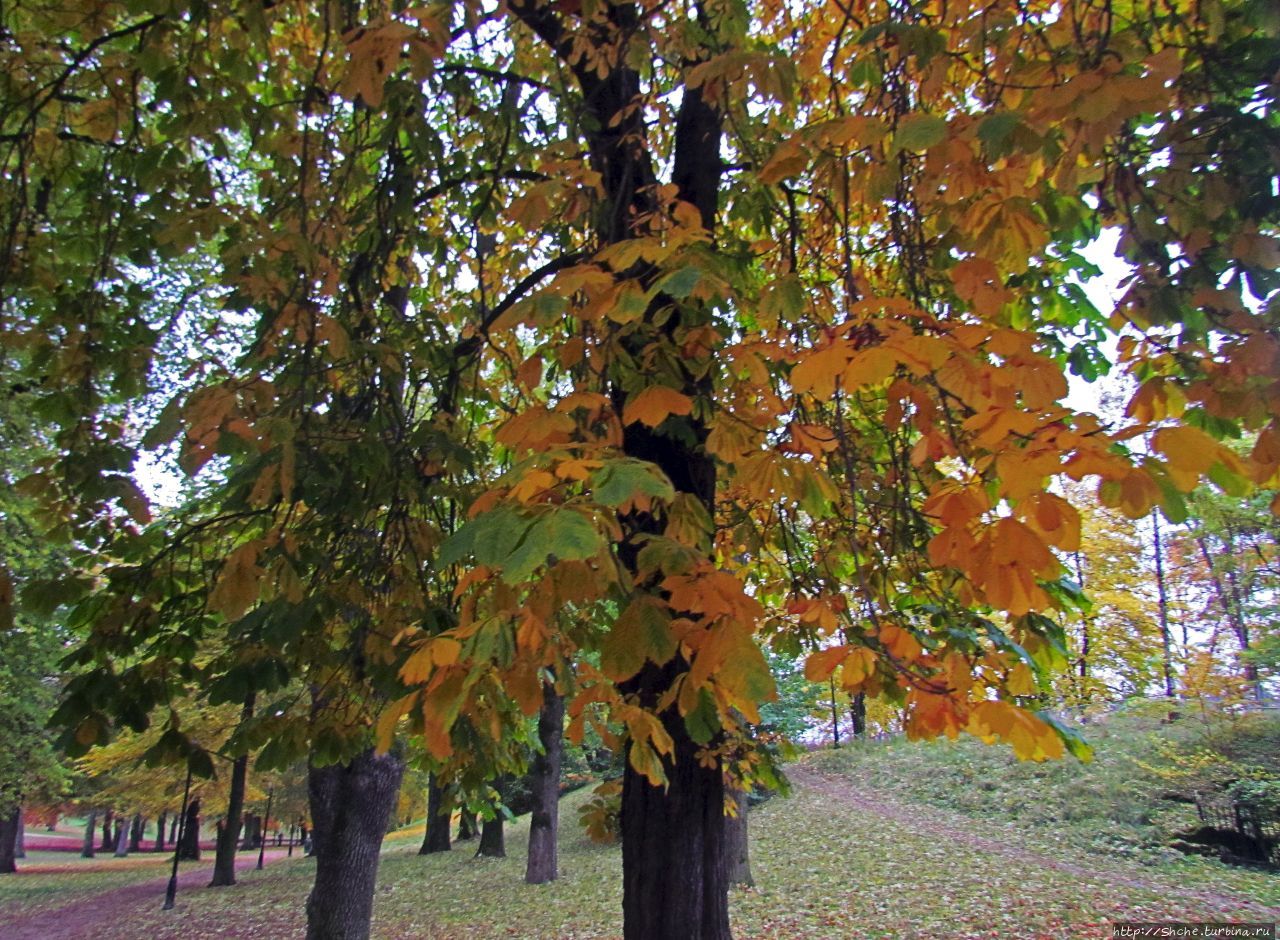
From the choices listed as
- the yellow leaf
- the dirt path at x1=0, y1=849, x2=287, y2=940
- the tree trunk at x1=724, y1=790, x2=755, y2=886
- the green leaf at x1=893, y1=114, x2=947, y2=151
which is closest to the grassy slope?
the tree trunk at x1=724, y1=790, x2=755, y2=886

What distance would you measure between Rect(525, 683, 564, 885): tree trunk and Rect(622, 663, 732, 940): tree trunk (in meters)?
9.16

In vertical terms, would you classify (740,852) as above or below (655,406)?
below

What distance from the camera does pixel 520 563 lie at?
3.62 feet

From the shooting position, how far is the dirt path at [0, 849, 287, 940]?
1273 cm

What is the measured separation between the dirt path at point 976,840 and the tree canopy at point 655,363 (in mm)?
8446

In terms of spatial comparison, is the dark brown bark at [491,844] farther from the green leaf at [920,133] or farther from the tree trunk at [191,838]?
the green leaf at [920,133]

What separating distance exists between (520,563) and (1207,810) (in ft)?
49.1

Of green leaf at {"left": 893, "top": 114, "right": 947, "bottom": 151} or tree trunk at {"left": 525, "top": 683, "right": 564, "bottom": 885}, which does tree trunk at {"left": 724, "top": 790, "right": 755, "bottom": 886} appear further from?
green leaf at {"left": 893, "top": 114, "right": 947, "bottom": 151}

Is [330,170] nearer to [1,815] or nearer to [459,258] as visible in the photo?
[459,258]

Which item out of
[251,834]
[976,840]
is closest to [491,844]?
[976,840]

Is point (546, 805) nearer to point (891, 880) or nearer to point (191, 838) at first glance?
point (891, 880)

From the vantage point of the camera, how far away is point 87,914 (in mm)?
14344

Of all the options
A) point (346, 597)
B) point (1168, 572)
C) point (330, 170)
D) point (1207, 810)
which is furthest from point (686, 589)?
point (1168, 572)

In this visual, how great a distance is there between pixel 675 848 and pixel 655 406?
1.93m
